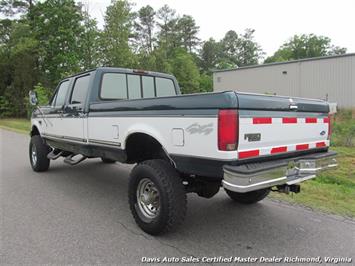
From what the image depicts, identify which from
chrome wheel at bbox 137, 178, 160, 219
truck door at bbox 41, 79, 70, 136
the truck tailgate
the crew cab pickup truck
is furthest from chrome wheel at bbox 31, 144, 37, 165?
the truck tailgate

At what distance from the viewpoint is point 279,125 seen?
11.0 ft

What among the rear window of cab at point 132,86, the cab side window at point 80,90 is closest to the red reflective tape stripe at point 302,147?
the rear window of cab at point 132,86

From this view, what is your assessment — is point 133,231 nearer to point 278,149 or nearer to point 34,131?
point 278,149

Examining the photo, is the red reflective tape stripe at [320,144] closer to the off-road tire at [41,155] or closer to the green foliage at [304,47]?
the off-road tire at [41,155]

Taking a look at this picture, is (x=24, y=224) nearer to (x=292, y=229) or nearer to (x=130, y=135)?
(x=130, y=135)

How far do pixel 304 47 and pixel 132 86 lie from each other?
65.6 metres

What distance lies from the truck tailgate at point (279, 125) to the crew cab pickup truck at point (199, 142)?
0.03ft

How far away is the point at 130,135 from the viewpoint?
13.0ft

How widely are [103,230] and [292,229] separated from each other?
91.3 inches

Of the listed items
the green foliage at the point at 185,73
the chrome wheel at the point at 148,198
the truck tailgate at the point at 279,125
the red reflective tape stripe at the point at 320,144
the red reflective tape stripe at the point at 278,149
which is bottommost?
the chrome wheel at the point at 148,198

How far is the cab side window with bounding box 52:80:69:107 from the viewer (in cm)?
602

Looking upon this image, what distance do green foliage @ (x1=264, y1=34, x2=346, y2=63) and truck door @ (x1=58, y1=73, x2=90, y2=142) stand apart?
194 feet

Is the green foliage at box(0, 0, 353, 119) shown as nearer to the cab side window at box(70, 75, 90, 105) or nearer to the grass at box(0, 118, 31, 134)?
the grass at box(0, 118, 31, 134)

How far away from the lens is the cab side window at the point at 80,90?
512 cm
